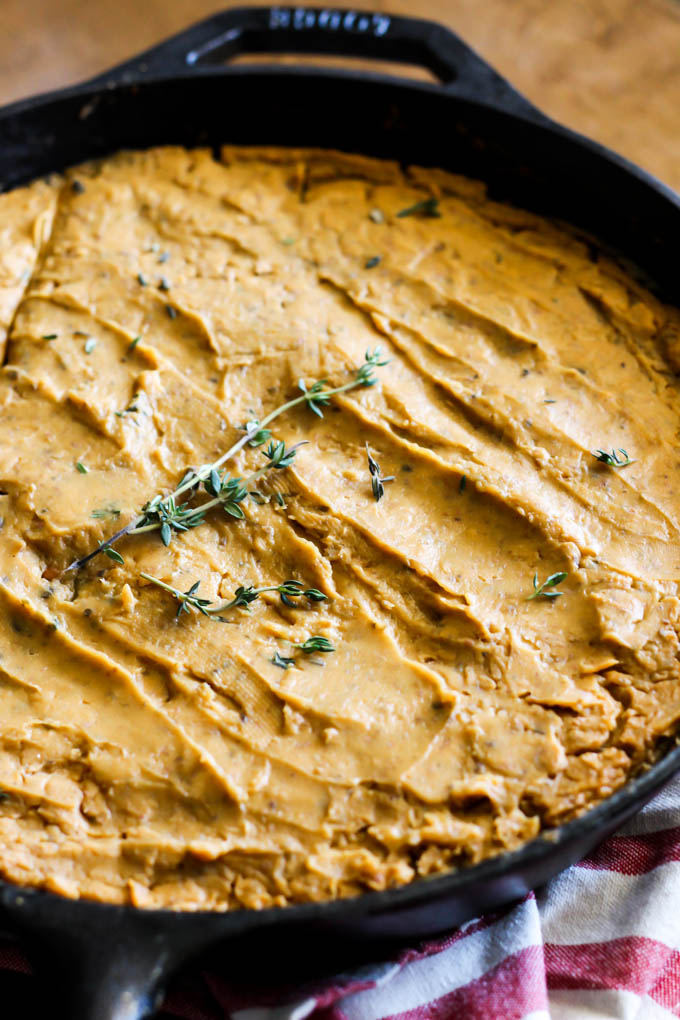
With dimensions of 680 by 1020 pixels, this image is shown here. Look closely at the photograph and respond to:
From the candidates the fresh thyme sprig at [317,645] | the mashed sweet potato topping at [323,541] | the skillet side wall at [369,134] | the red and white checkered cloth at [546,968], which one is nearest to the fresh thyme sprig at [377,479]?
the mashed sweet potato topping at [323,541]

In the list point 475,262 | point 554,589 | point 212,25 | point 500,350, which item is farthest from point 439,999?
point 212,25

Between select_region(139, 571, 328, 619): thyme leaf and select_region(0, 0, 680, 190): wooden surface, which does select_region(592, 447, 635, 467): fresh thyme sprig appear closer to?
select_region(139, 571, 328, 619): thyme leaf

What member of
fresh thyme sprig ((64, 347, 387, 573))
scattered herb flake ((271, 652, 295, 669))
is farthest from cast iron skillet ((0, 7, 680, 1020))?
scattered herb flake ((271, 652, 295, 669))

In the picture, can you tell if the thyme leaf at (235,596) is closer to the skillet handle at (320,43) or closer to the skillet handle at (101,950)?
the skillet handle at (101,950)

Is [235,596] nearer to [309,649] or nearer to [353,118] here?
[309,649]

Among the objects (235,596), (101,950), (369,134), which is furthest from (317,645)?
(369,134)

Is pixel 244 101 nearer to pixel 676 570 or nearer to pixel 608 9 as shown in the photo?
pixel 608 9
